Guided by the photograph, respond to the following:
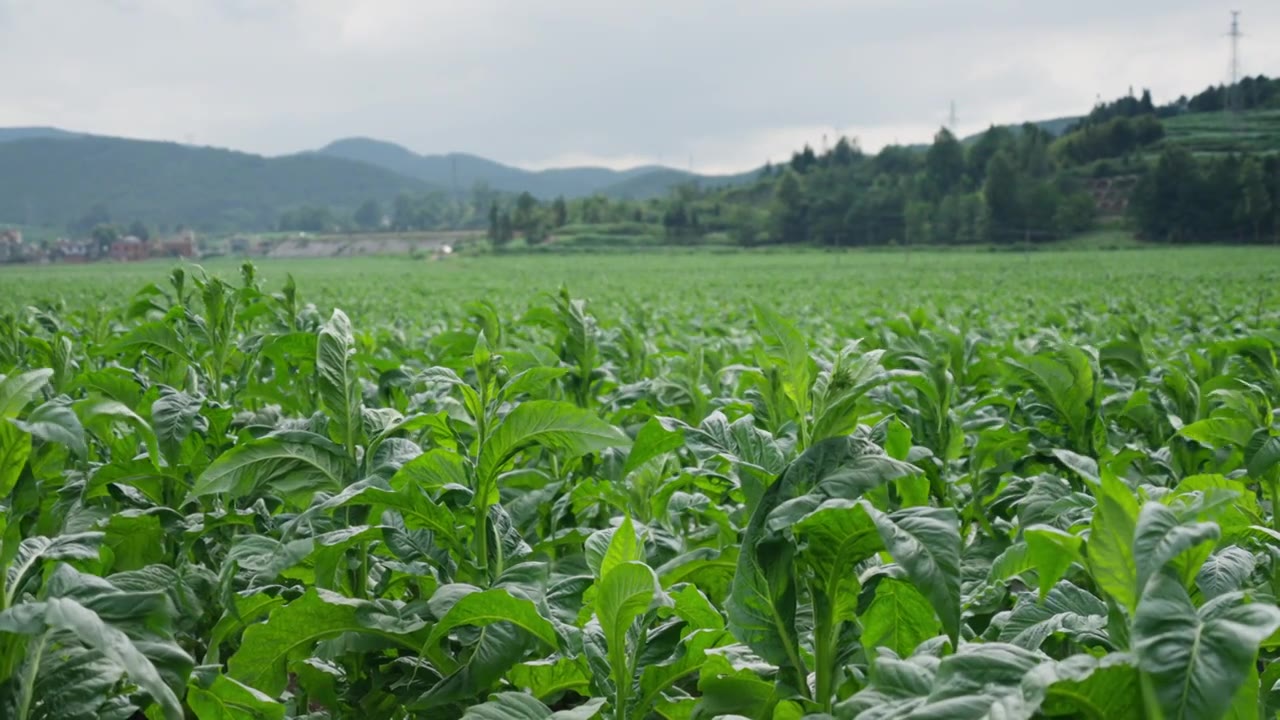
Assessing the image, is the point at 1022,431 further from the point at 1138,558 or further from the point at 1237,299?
the point at 1237,299

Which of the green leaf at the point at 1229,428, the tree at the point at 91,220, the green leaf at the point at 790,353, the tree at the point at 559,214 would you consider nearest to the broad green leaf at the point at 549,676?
the green leaf at the point at 790,353

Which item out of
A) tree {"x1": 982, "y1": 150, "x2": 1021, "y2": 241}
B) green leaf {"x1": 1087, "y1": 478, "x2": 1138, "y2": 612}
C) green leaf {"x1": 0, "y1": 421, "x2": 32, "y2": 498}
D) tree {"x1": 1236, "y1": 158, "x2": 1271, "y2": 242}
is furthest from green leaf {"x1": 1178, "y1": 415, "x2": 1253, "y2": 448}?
tree {"x1": 982, "y1": 150, "x2": 1021, "y2": 241}

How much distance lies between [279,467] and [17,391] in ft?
2.31

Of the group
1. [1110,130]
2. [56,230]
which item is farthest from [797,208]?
[56,230]

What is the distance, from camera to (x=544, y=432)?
2.05 metres

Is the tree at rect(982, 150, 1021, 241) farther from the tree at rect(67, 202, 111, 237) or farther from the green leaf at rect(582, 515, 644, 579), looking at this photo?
the tree at rect(67, 202, 111, 237)

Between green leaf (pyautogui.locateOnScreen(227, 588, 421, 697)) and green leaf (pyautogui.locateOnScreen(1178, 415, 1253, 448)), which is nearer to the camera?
green leaf (pyautogui.locateOnScreen(227, 588, 421, 697))

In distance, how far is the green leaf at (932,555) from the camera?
142 centimetres

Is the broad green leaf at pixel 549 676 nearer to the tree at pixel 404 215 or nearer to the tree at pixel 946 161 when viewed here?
the tree at pixel 946 161

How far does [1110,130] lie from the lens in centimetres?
10312

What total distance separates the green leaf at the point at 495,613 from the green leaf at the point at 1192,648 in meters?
1.07

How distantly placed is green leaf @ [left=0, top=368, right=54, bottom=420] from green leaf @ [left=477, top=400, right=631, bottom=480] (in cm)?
85

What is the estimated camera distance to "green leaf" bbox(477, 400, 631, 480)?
2.02 metres

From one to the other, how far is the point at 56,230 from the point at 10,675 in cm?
21887
